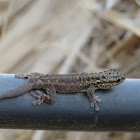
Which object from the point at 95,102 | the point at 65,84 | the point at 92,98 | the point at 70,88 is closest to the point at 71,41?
the point at 65,84

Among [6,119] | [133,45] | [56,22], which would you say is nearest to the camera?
[6,119]

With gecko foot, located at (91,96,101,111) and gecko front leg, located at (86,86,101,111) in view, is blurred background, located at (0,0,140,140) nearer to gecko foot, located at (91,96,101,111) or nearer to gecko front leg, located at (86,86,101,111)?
gecko front leg, located at (86,86,101,111)

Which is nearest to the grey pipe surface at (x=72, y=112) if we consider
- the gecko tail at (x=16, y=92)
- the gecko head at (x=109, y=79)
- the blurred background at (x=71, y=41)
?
the gecko tail at (x=16, y=92)

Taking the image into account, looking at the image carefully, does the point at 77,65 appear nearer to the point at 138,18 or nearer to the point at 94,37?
the point at 94,37

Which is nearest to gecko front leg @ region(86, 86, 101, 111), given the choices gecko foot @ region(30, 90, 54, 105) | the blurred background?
gecko foot @ region(30, 90, 54, 105)

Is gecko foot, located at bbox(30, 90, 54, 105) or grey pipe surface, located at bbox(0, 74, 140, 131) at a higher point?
gecko foot, located at bbox(30, 90, 54, 105)

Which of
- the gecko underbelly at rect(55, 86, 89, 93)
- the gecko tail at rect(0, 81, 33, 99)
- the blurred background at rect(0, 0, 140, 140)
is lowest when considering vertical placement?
the gecko tail at rect(0, 81, 33, 99)

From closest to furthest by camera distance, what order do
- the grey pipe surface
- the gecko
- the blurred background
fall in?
the grey pipe surface, the gecko, the blurred background

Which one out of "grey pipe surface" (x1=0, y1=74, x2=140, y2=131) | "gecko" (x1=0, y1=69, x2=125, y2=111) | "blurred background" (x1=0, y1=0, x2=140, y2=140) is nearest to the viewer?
"grey pipe surface" (x1=0, y1=74, x2=140, y2=131)

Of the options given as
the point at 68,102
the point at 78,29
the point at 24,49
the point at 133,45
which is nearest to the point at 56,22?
the point at 78,29
